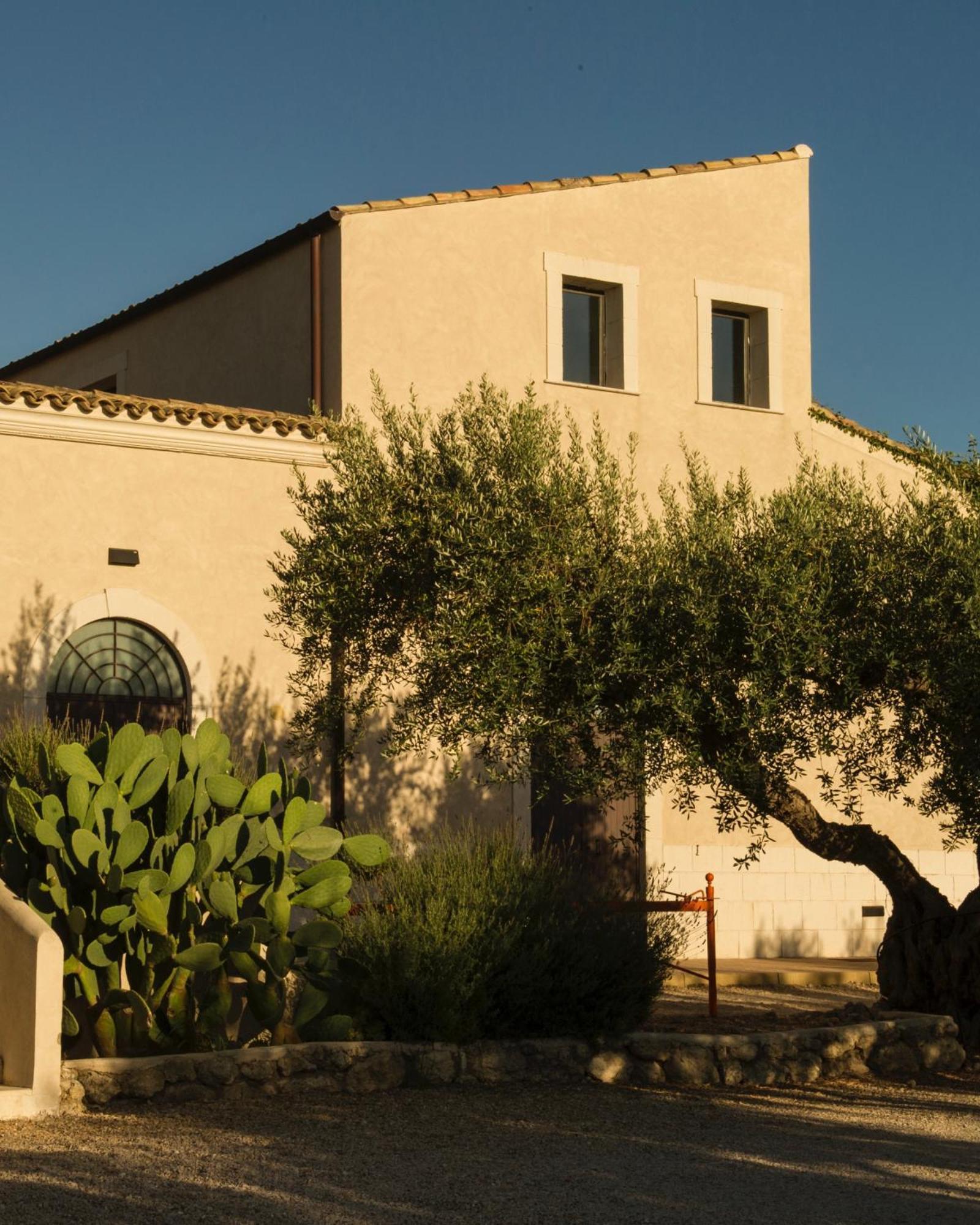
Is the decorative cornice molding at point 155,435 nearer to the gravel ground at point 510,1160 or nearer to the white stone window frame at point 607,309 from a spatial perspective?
the white stone window frame at point 607,309

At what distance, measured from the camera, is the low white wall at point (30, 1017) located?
922cm

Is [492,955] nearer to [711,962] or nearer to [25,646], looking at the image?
[711,962]

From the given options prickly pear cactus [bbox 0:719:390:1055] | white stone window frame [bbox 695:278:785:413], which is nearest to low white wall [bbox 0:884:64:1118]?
prickly pear cactus [bbox 0:719:390:1055]

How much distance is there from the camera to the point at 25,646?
1473cm

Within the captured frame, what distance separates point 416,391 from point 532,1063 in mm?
8223

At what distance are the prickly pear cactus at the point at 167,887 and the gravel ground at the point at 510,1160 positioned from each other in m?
0.74

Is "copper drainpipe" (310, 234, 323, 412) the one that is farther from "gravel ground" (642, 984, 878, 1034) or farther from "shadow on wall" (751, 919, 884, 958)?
"shadow on wall" (751, 919, 884, 958)

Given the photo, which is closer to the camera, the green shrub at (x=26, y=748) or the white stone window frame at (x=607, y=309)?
the green shrub at (x=26, y=748)

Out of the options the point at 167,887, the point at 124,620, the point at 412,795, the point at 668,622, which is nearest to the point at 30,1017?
the point at 167,887

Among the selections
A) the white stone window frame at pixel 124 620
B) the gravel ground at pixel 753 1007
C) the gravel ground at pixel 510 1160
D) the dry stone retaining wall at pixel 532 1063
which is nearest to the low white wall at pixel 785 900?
the gravel ground at pixel 753 1007

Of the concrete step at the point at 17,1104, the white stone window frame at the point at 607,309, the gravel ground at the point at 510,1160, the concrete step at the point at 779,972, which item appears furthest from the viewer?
the white stone window frame at the point at 607,309

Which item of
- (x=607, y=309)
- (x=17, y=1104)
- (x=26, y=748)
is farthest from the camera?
(x=607, y=309)

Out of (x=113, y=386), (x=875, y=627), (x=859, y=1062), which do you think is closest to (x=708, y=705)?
(x=875, y=627)

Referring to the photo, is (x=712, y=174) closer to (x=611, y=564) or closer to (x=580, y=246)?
(x=580, y=246)
